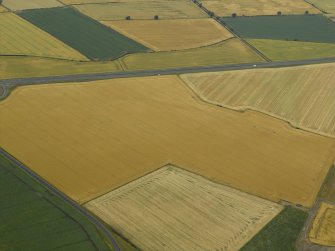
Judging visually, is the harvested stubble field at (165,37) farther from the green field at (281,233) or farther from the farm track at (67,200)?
the green field at (281,233)

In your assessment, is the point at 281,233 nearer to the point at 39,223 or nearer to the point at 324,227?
the point at 324,227

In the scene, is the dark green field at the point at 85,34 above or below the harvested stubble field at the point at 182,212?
above

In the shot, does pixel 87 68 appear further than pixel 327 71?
No

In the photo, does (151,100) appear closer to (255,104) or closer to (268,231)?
(255,104)

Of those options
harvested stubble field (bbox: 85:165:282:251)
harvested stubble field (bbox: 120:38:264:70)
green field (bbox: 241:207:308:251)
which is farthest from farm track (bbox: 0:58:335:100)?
green field (bbox: 241:207:308:251)

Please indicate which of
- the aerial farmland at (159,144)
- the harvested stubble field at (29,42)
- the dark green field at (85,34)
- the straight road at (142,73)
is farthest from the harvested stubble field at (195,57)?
the harvested stubble field at (29,42)

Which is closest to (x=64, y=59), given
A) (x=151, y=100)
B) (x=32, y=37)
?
(x=32, y=37)
